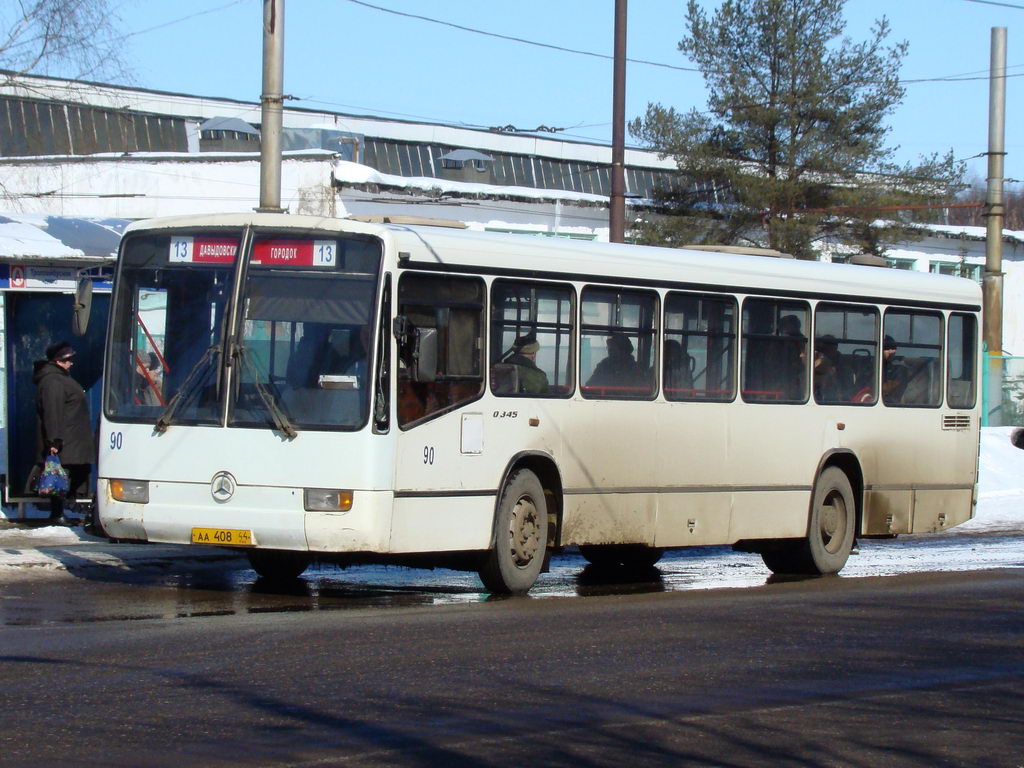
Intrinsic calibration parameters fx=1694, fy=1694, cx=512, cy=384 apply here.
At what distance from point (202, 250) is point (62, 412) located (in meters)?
4.74

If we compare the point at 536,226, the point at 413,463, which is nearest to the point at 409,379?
the point at 413,463

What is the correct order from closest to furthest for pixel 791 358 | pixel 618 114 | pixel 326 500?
pixel 326 500
pixel 791 358
pixel 618 114

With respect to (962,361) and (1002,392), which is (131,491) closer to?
(962,361)

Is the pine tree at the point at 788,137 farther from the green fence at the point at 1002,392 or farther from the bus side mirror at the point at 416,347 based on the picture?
the bus side mirror at the point at 416,347

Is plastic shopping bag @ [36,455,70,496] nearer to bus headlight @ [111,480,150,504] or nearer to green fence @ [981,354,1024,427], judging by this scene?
bus headlight @ [111,480,150,504]

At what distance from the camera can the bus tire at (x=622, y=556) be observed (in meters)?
15.9

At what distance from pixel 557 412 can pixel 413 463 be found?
1.64 metres

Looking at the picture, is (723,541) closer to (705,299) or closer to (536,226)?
(705,299)

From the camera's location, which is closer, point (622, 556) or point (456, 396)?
point (456, 396)

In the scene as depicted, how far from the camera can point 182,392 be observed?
39.5 feet

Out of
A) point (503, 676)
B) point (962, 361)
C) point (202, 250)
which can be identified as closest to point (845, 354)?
point (962, 361)

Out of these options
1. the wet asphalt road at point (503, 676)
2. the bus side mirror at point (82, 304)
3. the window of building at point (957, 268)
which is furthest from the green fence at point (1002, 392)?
the bus side mirror at point (82, 304)

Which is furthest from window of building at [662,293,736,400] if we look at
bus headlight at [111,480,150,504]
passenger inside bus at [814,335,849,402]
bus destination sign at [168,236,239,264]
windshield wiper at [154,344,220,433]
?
bus headlight at [111,480,150,504]

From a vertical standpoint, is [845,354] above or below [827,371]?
above
